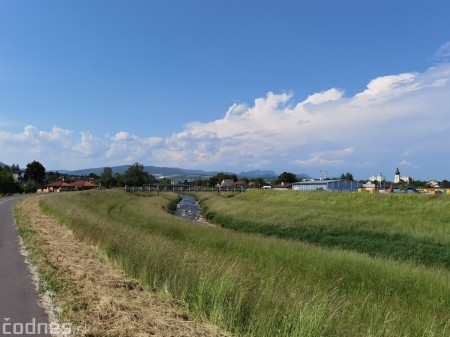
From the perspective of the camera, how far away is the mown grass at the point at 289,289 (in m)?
6.10

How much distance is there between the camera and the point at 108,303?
661 centimetres

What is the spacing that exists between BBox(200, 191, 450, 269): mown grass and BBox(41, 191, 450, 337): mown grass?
7.17 meters

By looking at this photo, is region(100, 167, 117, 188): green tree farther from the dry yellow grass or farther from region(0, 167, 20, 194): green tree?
the dry yellow grass

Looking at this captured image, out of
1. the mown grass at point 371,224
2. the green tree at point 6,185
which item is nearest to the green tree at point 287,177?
the green tree at point 6,185

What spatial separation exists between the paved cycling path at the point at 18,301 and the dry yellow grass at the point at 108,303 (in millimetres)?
355

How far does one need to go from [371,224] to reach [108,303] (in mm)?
26597

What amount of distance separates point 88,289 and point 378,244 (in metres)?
20.8

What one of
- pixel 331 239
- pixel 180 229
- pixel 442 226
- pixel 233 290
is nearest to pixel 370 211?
pixel 442 226

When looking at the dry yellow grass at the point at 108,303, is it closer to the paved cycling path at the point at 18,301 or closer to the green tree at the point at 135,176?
the paved cycling path at the point at 18,301

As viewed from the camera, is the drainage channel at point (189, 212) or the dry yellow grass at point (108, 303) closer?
the dry yellow grass at point (108, 303)

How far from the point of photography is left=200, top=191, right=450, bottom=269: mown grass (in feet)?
74.3

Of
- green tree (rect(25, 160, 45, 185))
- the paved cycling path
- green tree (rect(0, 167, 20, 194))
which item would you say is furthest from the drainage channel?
green tree (rect(25, 160, 45, 185))

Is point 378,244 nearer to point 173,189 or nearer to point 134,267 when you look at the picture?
point 134,267

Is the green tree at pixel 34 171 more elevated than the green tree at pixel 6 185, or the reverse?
the green tree at pixel 34 171
